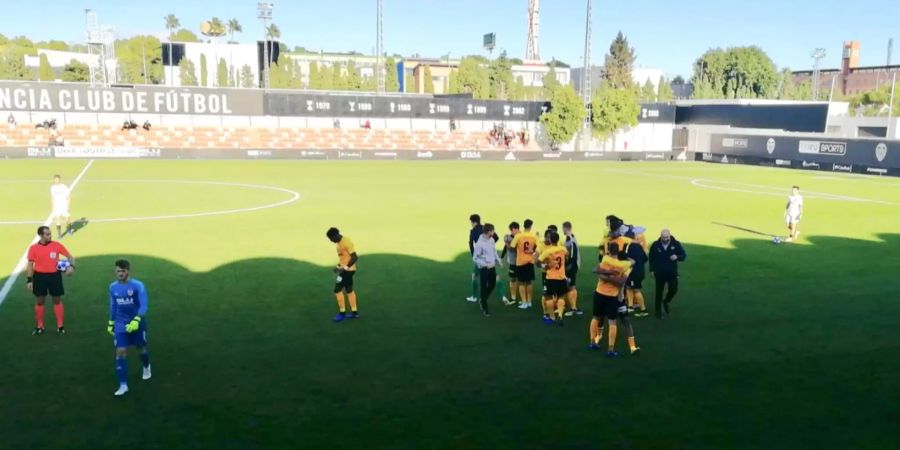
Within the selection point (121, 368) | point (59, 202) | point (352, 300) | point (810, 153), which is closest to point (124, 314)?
point (121, 368)

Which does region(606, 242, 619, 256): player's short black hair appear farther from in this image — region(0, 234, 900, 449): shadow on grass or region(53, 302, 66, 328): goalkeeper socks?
region(53, 302, 66, 328): goalkeeper socks

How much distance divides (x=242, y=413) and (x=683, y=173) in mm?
47054

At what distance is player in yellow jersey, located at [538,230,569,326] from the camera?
1248 centimetres

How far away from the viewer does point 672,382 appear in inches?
392

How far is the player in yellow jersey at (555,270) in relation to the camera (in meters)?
12.5

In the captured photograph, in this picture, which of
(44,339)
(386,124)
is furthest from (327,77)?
(44,339)

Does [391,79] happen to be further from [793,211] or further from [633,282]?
[633,282]

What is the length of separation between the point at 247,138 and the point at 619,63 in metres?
87.2

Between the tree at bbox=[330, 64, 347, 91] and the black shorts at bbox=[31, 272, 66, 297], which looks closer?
the black shorts at bbox=[31, 272, 66, 297]

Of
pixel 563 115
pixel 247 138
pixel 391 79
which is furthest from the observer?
pixel 391 79

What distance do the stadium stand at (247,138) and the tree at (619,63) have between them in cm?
6040

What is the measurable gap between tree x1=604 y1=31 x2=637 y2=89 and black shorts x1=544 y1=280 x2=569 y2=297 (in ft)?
391

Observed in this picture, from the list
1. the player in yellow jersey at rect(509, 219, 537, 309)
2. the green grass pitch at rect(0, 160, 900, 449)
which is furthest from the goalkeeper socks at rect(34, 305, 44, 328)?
the player in yellow jersey at rect(509, 219, 537, 309)

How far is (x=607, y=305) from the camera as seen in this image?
11.0m
